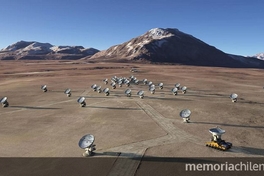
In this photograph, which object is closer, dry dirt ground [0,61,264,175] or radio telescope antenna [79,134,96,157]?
dry dirt ground [0,61,264,175]

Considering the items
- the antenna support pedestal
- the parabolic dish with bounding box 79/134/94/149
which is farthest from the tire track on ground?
the parabolic dish with bounding box 79/134/94/149

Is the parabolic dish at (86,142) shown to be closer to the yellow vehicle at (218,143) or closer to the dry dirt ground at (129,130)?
the dry dirt ground at (129,130)

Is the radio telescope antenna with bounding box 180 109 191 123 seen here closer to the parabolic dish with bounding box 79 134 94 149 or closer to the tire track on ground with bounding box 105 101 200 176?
the tire track on ground with bounding box 105 101 200 176

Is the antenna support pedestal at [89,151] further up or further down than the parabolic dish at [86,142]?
further down

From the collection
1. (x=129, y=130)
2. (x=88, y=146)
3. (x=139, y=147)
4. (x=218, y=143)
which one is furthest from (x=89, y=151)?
(x=218, y=143)

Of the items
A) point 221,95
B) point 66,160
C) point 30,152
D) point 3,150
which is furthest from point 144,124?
point 221,95

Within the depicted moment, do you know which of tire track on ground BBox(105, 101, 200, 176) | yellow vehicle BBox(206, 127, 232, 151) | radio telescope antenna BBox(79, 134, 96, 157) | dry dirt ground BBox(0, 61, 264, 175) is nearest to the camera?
tire track on ground BBox(105, 101, 200, 176)

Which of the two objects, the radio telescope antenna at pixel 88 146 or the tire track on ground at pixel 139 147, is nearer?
the tire track on ground at pixel 139 147

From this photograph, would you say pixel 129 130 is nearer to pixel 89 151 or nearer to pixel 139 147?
pixel 139 147

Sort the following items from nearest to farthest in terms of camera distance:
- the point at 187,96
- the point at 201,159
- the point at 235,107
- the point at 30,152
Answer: the point at 201,159 → the point at 30,152 → the point at 235,107 → the point at 187,96

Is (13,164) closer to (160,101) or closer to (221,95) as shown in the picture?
(160,101)

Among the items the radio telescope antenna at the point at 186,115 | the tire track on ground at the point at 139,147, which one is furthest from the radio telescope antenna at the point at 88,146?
the radio telescope antenna at the point at 186,115
